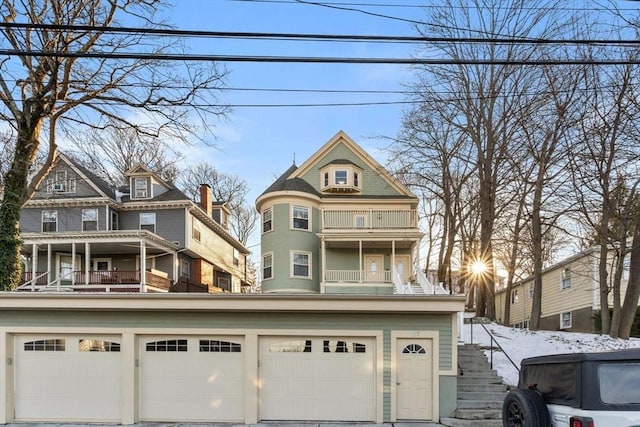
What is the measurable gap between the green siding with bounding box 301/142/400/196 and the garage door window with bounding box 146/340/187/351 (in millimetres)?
13601

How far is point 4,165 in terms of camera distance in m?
17.1

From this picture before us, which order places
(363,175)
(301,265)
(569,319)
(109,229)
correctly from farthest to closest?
(109,229) < (363,175) < (569,319) < (301,265)

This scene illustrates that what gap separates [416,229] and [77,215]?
56.4ft

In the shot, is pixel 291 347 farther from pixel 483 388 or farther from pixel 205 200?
pixel 205 200

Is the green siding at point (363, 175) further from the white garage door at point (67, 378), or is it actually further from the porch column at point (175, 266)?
the white garage door at point (67, 378)

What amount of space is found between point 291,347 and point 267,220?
12.4 metres

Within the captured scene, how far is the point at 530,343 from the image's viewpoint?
14.8 meters

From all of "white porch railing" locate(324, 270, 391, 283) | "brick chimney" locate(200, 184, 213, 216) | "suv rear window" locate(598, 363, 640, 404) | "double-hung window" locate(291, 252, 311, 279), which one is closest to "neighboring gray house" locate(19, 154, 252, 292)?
"brick chimney" locate(200, 184, 213, 216)

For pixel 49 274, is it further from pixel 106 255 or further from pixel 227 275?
pixel 227 275

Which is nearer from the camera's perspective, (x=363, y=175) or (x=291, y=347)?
(x=291, y=347)

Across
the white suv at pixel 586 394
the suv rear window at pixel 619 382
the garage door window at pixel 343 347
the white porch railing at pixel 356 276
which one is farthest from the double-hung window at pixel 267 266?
the suv rear window at pixel 619 382

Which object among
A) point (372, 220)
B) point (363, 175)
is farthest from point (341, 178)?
point (372, 220)

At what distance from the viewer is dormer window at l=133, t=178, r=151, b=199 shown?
85.0ft

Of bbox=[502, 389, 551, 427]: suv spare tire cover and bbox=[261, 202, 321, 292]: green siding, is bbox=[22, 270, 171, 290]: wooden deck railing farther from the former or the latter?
bbox=[502, 389, 551, 427]: suv spare tire cover
